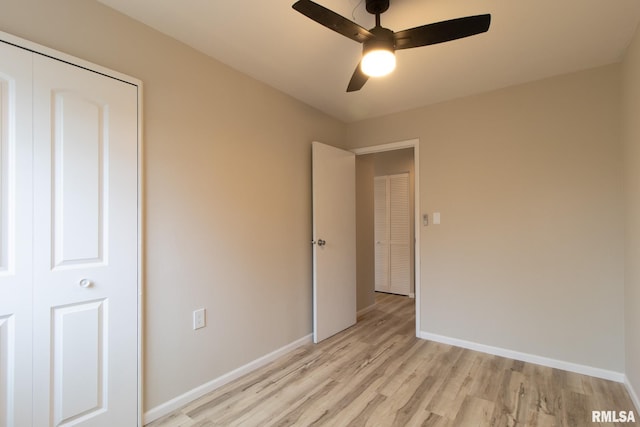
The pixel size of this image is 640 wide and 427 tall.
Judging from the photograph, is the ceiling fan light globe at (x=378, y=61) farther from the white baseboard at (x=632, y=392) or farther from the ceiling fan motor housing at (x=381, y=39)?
the white baseboard at (x=632, y=392)

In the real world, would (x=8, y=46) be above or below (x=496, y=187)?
above

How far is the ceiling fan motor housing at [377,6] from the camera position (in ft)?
5.28

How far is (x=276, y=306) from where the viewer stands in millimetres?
2771

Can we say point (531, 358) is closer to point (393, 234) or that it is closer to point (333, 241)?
point (333, 241)

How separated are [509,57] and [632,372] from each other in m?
2.38

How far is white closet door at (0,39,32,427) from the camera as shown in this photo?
137cm

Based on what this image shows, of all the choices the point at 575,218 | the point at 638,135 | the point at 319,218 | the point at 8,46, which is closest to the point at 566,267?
the point at 575,218

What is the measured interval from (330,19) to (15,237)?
1770 mm

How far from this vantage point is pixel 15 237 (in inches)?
55.1

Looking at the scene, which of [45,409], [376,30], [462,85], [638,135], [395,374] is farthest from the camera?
[462,85]

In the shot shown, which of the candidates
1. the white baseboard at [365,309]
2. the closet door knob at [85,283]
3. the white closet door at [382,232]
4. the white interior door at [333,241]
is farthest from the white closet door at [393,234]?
the closet door knob at [85,283]

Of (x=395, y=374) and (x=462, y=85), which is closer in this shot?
(x=395, y=374)

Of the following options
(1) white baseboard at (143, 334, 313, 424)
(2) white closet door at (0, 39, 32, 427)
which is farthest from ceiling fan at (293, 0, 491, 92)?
(1) white baseboard at (143, 334, 313, 424)

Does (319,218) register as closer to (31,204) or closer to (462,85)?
(462,85)
